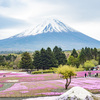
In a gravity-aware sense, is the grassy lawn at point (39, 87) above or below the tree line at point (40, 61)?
below

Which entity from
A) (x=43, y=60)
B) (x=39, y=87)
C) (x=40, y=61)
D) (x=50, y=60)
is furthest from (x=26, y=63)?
(x=39, y=87)

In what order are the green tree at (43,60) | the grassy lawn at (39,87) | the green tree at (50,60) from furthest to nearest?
the green tree at (50,60)
the green tree at (43,60)
the grassy lawn at (39,87)

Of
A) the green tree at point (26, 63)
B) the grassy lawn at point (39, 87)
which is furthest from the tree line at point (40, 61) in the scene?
the grassy lawn at point (39, 87)

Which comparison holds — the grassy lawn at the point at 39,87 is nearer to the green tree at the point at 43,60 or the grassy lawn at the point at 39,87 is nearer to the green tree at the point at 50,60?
the green tree at the point at 43,60

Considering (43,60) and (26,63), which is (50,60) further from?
(26,63)

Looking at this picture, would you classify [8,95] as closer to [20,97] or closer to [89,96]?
[20,97]

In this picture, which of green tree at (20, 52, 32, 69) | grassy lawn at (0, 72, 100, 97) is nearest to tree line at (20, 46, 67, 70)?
green tree at (20, 52, 32, 69)

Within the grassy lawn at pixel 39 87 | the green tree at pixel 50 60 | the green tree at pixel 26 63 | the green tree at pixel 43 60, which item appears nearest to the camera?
the grassy lawn at pixel 39 87

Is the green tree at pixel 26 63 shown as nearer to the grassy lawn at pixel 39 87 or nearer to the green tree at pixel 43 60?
the green tree at pixel 43 60

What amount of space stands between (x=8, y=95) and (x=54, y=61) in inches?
2708

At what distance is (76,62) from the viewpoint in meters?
107

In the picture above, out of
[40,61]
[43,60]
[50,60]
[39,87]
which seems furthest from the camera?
[50,60]

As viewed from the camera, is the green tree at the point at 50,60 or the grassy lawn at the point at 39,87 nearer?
the grassy lawn at the point at 39,87

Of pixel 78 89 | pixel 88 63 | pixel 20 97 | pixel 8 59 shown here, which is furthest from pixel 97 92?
pixel 8 59
